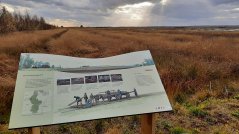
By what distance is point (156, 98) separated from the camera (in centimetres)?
346

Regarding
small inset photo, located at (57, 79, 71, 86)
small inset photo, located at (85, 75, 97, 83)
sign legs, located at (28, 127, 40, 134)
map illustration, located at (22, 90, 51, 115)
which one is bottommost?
sign legs, located at (28, 127, 40, 134)

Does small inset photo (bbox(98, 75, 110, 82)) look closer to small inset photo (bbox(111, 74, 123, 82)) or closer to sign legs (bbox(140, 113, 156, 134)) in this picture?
small inset photo (bbox(111, 74, 123, 82))

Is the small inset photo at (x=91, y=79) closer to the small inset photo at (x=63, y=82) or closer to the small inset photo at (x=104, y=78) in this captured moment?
the small inset photo at (x=104, y=78)

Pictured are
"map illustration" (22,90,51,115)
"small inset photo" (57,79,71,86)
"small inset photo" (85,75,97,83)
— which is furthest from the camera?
"small inset photo" (85,75,97,83)

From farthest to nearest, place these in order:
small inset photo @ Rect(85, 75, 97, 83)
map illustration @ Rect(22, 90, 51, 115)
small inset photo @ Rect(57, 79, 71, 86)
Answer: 1. small inset photo @ Rect(85, 75, 97, 83)
2. small inset photo @ Rect(57, 79, 71, 86)
3. map illustration @ Rect(22, 90, 51, 115)

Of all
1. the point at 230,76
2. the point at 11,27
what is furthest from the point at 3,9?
the point at 230,76

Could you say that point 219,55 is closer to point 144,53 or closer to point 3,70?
point 3,70

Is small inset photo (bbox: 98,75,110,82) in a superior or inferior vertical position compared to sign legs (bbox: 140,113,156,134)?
superior

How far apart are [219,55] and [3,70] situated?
8.36 meters

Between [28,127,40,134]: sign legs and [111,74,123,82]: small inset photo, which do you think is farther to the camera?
[111,74,123,82]: small inset photo

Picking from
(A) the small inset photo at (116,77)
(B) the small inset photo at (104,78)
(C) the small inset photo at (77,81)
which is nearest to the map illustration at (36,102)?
(C) the small inset photo at (77,81)

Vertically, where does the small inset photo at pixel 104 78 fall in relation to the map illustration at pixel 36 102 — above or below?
above

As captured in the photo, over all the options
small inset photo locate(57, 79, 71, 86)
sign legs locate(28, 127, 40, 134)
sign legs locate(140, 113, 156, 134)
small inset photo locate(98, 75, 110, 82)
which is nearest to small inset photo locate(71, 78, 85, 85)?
small inset photo locate(57, 79, 71, 86)

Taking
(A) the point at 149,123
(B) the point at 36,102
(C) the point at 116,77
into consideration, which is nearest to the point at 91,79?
(C) the point at 116,77
